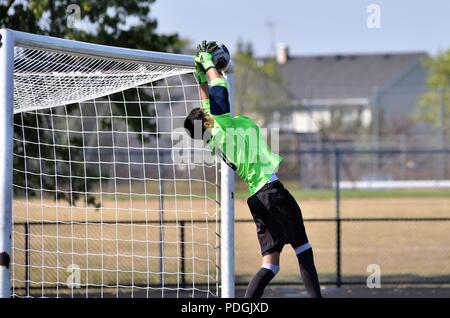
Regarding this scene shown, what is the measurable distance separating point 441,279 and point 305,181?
2457 cm

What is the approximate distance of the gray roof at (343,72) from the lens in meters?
75.9

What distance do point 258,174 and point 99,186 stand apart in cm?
723

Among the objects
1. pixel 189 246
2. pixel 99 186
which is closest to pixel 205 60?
pixel 99 186

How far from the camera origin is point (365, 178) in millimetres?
42031

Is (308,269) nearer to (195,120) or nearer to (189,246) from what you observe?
(195,120)

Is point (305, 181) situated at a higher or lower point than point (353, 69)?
lower

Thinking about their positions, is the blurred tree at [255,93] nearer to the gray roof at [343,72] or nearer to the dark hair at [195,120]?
the gray roof at [343,72]

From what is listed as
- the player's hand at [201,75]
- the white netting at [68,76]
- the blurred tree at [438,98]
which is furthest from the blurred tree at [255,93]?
the player's hand at [201,75]

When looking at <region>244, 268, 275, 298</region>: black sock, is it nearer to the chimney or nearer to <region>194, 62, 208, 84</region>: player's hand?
<region>194, 62, 208, 84</region>: player's hand

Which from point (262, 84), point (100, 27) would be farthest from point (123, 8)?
point (262, 84)

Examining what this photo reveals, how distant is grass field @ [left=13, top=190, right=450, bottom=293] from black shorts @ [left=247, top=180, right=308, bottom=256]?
3.40m

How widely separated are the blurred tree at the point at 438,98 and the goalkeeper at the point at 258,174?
36.8m

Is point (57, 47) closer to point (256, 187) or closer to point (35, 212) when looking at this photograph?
point (256, 187)

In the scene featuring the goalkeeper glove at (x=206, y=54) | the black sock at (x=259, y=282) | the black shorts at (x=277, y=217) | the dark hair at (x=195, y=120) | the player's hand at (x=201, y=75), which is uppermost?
the goalkeeper glove at (x=206, y=54)
